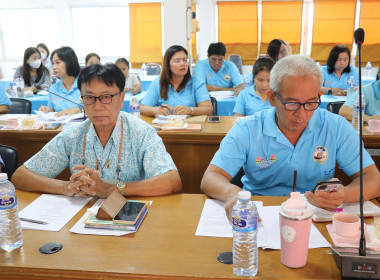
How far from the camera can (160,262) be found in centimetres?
106

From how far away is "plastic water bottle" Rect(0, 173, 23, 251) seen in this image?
3.77 ft

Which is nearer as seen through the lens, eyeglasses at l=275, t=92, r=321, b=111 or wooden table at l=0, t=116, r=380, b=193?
eyeglasses at l=275, t=92, r=321, b=111

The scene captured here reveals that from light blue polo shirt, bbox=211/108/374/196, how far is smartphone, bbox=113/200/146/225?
46 centimetres

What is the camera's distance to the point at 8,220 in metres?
1.16

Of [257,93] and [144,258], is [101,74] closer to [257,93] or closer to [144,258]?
[144,258]

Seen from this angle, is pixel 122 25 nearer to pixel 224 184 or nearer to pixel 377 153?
pixel 377 153

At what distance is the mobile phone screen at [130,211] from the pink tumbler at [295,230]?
0.54 m

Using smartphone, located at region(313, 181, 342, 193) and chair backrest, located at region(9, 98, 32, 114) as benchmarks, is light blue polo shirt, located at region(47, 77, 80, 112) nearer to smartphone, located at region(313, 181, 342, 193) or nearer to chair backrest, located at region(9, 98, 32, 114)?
chair backrest, located at region(9, 98, 32, 114)

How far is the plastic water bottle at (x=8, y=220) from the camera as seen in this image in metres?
1.15

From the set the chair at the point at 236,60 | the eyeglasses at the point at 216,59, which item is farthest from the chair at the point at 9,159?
the chair at the point at 236,60

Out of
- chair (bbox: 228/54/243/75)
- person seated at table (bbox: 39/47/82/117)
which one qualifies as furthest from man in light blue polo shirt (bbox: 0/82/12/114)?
chair (bbox: 228/54/243/75)

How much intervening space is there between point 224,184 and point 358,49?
28.6 inches

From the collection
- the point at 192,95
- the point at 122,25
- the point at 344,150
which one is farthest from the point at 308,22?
the point at 344,150

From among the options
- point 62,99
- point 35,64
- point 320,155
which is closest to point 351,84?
point 320,155
